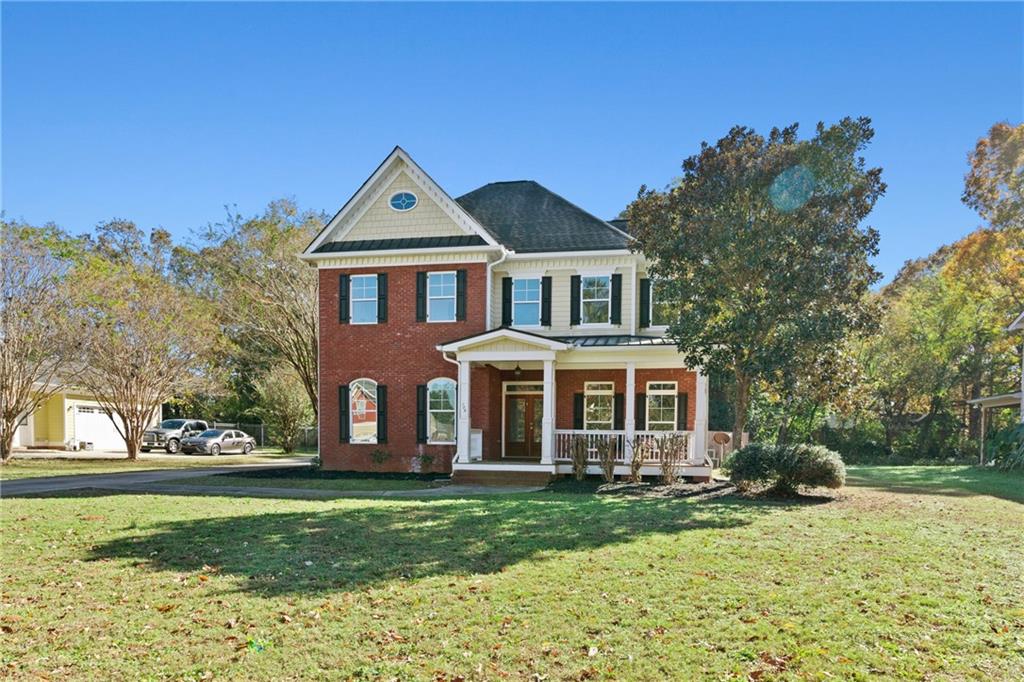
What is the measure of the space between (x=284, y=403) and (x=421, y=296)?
63.5ft

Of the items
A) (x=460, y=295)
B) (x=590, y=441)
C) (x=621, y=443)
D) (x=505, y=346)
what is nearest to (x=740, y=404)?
(x=621, y=443)

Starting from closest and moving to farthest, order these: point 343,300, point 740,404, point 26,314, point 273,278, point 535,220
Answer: point 740,404, point 343,300, point 535,220, point 26,314, point 273,278

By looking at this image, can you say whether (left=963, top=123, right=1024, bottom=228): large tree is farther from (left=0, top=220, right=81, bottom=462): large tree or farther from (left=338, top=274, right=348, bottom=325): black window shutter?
(left=0, top=220, right=81, bottom=462): large tree

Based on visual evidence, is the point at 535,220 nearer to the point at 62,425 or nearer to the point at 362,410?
the point at 362,410

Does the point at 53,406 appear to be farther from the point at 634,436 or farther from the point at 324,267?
the point at 634,436

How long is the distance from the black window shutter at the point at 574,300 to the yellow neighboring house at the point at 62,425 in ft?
83.5

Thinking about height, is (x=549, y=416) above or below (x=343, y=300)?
below

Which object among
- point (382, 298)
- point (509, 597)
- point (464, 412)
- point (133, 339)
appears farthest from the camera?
point (133, 339)

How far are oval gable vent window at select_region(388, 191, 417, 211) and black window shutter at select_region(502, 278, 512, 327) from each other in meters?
3.65

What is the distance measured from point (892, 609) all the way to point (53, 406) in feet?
129

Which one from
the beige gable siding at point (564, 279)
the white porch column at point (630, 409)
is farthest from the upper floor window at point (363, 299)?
the white porch column at point (630, 409)

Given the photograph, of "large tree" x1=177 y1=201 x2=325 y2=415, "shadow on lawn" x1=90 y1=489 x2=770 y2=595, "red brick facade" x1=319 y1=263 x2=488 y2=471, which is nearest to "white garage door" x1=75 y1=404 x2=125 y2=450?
"large tree" x1=177 y1=201 x2=325 y2=415

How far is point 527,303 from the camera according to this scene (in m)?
20.7

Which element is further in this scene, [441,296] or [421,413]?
[441,296]
